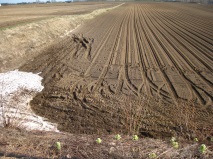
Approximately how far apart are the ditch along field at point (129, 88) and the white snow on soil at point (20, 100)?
412 mm

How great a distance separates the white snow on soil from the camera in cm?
819

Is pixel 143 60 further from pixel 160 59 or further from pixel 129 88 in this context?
pixel 129 88

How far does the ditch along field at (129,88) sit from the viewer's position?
8.38 metres

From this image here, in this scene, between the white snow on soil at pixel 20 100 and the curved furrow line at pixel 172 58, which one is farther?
the curved furrow line at pixel 172 58

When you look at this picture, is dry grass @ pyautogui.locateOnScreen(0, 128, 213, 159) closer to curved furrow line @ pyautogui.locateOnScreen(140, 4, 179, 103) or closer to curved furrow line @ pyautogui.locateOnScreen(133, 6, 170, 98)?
curved furrow line @ pyautogui.locateOnScreen(140, 4, 179, 103)

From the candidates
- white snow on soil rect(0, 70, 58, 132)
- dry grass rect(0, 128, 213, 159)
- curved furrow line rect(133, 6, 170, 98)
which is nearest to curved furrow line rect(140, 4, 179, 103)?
curved furrow line rect(133, 6, 170, 98)

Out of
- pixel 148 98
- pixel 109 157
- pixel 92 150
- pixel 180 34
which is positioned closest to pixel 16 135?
pixel 92 150

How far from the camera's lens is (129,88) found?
35.8 ft

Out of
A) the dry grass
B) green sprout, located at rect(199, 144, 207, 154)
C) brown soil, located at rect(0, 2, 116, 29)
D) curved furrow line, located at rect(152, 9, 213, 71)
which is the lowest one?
brown soil, located at rect(0, 2, 116, 29)

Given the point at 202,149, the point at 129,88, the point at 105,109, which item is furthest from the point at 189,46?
the point at 202,149

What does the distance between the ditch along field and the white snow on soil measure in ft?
1.35

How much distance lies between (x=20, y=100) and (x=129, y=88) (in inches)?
178

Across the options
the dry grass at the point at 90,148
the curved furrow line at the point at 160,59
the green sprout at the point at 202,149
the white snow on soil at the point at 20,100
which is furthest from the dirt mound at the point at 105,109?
the green sprout at the point at 202,149

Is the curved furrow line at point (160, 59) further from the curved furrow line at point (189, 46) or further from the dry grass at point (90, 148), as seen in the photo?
the dry grass at point (90, 148)
